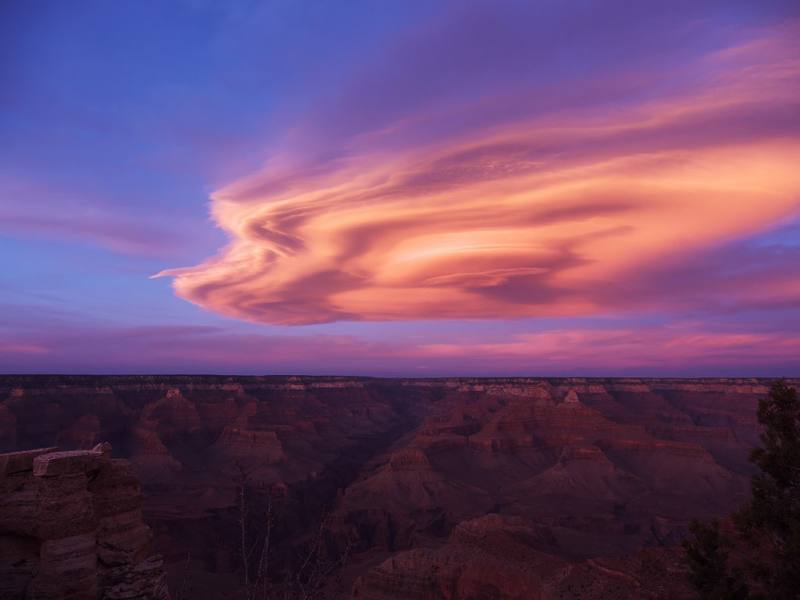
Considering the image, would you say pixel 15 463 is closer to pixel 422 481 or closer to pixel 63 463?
pixel 63 463

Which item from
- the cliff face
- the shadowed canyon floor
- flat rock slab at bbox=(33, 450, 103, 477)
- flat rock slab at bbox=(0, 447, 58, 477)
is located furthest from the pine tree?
flat rock slab at bbox=(0, 447, 58, 477)

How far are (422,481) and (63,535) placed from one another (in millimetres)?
82993

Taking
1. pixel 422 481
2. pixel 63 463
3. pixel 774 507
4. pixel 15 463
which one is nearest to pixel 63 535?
pixel 63 463

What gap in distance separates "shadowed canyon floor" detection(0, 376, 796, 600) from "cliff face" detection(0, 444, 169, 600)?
909 inches

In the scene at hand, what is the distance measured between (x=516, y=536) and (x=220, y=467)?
241 feet

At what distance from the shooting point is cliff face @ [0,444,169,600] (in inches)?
463

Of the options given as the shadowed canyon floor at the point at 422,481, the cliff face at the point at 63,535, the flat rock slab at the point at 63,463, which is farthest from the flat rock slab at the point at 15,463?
the shadowed canyon floor at the point at 422,481

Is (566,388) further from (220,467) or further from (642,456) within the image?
(220,467)

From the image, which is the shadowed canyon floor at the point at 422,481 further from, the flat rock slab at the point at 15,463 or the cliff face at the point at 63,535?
the flat rock slab at the point at 15,463

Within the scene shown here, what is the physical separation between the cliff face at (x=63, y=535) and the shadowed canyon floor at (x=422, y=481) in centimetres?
2308

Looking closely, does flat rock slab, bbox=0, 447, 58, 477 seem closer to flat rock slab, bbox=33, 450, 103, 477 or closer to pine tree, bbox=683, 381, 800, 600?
flat rock slab, bbox=33, 450, 103, 477

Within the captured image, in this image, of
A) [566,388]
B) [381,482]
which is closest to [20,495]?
[381,482]

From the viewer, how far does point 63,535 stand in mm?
11961

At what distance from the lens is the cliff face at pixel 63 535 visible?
11.8 m
